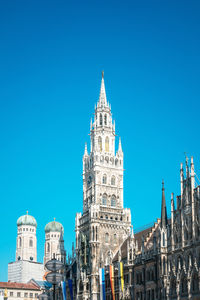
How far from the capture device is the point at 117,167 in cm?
10969

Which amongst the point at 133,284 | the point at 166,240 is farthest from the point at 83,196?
the point at 166,240

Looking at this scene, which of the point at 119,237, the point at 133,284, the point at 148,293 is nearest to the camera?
the point at 148,293

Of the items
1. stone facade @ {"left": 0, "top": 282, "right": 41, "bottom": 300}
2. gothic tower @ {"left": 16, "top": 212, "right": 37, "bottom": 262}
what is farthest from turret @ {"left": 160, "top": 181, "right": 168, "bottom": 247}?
gothic tower @ {"left": 16, "top": 212, "right": 37, "bottom": 262}

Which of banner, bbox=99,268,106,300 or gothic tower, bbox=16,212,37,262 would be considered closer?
banner, bbox=99,268,106,300

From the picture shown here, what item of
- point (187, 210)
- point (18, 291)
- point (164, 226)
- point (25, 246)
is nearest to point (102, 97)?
point (164, 226)

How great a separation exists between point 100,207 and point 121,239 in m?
7.95

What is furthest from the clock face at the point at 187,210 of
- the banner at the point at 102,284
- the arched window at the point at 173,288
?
the banner at the point at 102,284

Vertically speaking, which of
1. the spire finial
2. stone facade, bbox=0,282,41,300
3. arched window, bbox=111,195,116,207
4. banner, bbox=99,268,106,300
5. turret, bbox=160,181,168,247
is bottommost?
stone facade, bbox=0,282,41,300

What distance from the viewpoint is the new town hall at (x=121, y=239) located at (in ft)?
230

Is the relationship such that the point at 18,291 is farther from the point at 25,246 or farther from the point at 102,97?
the point at 102,97

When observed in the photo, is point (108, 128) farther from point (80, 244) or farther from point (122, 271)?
point (122, 271)

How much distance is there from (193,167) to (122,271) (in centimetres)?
2657

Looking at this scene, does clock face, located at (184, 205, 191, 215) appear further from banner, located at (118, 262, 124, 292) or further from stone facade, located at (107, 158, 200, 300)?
banner, located at (118, 262, 124, 292)

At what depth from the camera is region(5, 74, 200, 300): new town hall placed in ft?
230
